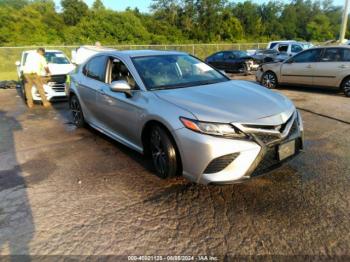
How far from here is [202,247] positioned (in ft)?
8.85

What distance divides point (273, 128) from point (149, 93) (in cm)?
158

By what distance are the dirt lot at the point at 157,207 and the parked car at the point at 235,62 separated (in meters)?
11.9

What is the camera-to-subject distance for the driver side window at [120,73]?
4.35m

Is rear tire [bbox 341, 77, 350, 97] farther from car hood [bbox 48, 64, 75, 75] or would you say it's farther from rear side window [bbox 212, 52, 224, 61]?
rear side window [bbox 212, 52, 224, 61]

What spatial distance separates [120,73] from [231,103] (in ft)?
6.53

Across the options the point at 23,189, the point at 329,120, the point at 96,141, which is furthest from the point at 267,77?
the point at 23,189

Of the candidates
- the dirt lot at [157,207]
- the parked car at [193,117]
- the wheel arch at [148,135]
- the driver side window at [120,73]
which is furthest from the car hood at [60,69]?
the wheel arch at [148,135]

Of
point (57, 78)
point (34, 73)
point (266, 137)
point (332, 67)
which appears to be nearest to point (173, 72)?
point (266, 137)

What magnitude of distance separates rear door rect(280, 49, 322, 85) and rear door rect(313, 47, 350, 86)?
21 centimetres

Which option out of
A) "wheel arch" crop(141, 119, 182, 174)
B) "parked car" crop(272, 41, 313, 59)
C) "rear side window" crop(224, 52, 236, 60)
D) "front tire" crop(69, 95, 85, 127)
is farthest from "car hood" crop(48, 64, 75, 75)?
"parked car" crop(272, 41, 313, 59)

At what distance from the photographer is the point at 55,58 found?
1138 centimetres

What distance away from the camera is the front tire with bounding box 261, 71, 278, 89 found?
36.7 ft

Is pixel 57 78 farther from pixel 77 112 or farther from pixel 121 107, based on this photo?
pixel 121 107

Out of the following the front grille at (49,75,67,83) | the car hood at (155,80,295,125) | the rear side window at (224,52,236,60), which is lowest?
the front grille at (49,75,67,83)
